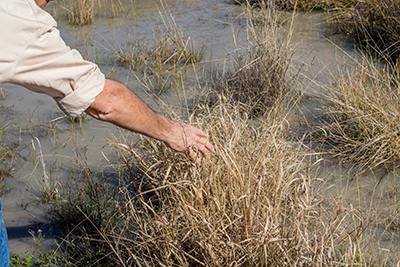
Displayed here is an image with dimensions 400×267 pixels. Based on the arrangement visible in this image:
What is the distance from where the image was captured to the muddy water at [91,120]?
9.32ft

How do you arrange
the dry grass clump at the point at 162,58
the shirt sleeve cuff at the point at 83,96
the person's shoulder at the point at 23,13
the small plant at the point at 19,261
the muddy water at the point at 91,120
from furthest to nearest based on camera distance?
1. the dry grass clump at the point at 162,58
2. the muddy water at the point at 91,120
3. the small plant at the point at 19,261
4. the shirt sleeve cuff at the point at 83,96
5. the person's shoulder at the point at 23,13

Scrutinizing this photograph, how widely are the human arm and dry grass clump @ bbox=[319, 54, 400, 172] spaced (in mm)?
1479

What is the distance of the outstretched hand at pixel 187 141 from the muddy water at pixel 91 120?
2.95 feet

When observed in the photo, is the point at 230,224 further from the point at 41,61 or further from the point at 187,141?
the point at 41,61

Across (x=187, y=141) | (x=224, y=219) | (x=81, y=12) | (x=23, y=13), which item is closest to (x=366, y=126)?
(x=224, y=219)

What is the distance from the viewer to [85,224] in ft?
8.34

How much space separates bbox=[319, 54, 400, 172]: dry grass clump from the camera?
2910 millimetres

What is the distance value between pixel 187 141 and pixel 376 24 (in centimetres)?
378

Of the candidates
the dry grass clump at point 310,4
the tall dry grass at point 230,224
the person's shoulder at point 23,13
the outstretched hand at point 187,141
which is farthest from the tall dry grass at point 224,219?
the dry grass clump at point 310,4

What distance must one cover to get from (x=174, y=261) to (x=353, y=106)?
6.37 ft

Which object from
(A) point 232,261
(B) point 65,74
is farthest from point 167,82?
(B) point 65,74

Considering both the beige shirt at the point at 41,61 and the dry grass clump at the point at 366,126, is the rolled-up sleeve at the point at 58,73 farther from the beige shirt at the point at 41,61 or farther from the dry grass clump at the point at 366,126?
the dry grass clump at the point at 366,126

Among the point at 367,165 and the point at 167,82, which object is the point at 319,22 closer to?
the point at 167,82

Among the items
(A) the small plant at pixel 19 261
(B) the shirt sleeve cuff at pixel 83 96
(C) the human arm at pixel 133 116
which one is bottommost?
(A) the small plant at pixel 19 261
